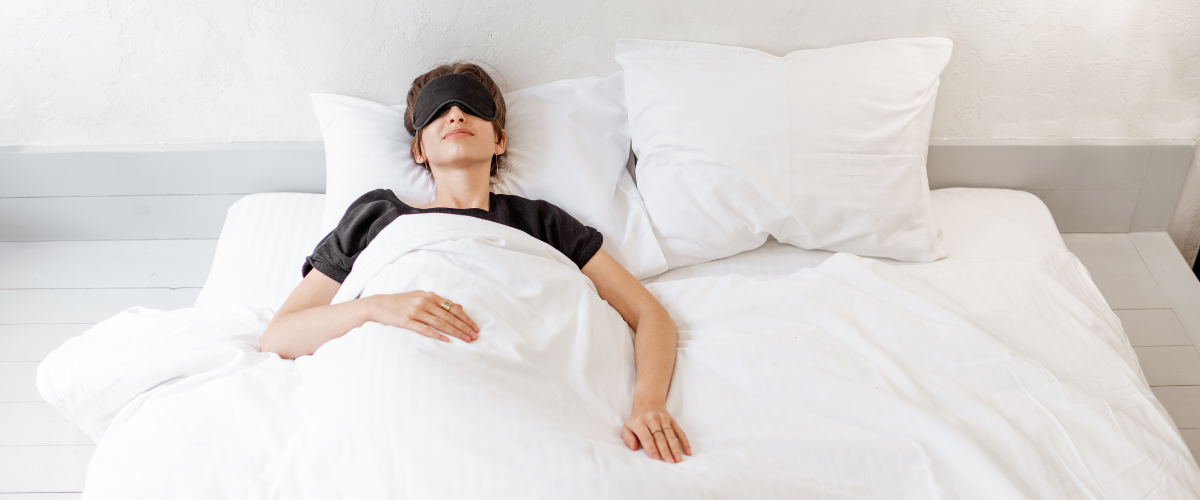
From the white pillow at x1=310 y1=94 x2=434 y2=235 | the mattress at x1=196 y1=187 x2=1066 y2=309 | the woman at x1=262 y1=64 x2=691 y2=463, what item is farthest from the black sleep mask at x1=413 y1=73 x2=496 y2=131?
the mattress at x1=196 y1=187 x2=1066 y2=309

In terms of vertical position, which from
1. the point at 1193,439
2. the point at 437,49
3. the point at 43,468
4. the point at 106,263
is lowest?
the point at 1193,439

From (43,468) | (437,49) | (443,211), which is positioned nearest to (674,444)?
(443,211)

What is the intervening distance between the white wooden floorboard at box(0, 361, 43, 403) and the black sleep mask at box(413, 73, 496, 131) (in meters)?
1.02

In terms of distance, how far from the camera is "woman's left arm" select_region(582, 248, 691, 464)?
107 centimetres

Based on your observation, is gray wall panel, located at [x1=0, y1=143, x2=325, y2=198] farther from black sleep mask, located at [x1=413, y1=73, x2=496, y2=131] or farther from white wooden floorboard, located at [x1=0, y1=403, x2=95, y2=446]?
white wooden floorboard, located at [x1=0, y1=403, x2=95, y2=446]

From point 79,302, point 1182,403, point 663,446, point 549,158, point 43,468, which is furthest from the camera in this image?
point 79,302

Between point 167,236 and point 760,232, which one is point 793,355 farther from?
point 167,236

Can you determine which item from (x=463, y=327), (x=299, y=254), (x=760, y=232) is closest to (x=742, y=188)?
(x=760, y=232)

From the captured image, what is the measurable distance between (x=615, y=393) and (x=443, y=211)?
552 millimetres

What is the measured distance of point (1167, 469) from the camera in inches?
43.6

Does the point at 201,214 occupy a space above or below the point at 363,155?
below

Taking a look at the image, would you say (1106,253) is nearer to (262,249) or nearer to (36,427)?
(262,249)

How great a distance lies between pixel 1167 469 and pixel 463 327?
1137 millimetres

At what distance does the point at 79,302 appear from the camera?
5.75 feet
